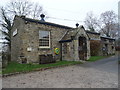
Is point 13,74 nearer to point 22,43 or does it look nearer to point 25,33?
point 22,43

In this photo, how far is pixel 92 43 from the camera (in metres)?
17.4

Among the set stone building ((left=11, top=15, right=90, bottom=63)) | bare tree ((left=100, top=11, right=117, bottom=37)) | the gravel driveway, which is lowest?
the gravel driveway

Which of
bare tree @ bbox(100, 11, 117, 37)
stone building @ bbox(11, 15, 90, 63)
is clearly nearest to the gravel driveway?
stone building @ bbox(11, 15, 90, 63)

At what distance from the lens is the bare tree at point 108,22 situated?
3177cm

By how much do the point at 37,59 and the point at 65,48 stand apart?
3796 mm

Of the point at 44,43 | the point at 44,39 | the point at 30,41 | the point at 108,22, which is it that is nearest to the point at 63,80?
the point at 30,41

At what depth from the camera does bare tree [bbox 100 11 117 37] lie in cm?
3177

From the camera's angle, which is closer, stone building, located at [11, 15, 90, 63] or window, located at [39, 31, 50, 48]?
stone building, located at [11, 15, 90, 63]

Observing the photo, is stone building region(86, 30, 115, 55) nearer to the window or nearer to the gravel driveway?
the window

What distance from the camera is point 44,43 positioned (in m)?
11.9

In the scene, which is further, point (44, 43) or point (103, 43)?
point (103, 43)

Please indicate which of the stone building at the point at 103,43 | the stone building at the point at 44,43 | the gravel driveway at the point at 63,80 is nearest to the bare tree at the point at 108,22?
the stone building at the point at 103,43

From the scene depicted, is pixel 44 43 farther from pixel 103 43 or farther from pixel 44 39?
pixel 103 43

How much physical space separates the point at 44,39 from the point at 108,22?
29.1m
